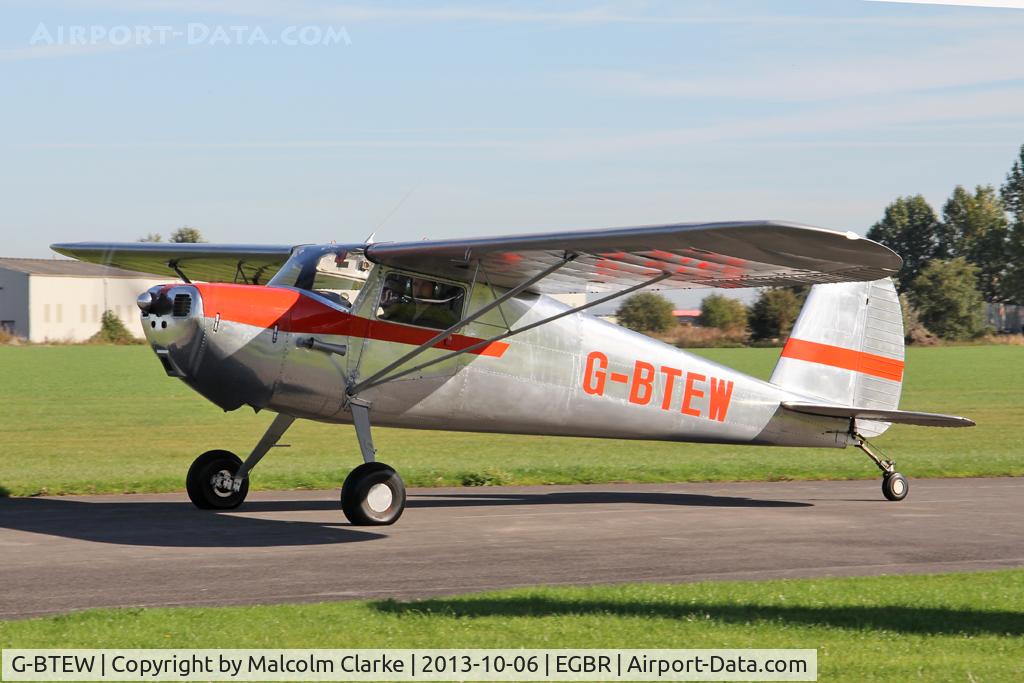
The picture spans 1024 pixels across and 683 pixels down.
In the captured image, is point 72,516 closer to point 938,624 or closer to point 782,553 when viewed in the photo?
point 782,553

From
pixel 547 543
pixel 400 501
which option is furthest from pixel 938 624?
pixel 400 501

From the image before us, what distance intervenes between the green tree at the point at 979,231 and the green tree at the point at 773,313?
42.1 metres

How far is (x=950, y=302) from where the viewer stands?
107750mm

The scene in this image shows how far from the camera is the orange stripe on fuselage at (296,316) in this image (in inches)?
442

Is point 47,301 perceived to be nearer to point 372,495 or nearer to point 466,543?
point 372,495

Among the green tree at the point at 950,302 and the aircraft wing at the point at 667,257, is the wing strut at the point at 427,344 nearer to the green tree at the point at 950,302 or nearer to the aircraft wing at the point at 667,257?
the aircraft wing at the point at 667,257

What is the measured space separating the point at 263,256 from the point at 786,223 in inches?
260

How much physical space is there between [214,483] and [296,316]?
2.36 metres

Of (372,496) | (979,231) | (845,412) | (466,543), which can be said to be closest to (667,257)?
(466,543)

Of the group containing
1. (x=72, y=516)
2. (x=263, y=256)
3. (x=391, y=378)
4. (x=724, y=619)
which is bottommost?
(x=72, y=516)

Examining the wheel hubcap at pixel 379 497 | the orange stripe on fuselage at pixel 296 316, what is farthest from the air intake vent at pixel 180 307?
the wheel hubcap at pixel 379 497

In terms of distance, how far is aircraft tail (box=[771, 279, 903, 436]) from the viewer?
609 inches

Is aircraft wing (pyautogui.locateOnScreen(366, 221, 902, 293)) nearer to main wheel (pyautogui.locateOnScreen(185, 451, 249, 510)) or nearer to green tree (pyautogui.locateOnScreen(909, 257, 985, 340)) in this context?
main wheel (pyautogui.locateOnScreen(185, 451, 249, 510))

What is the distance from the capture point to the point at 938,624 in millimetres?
7453
